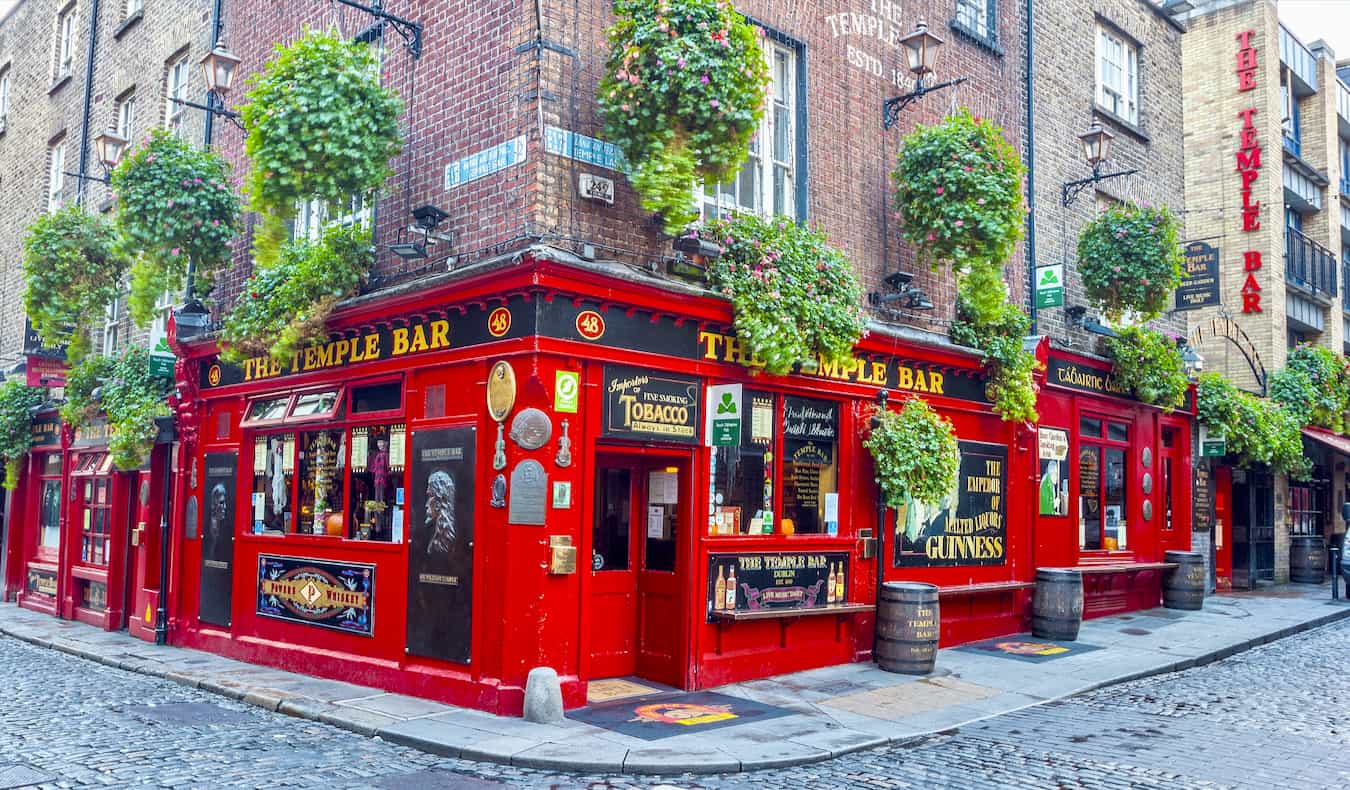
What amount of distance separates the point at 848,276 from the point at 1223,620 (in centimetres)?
898

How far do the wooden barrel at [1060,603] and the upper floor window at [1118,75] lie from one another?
8.18 meters

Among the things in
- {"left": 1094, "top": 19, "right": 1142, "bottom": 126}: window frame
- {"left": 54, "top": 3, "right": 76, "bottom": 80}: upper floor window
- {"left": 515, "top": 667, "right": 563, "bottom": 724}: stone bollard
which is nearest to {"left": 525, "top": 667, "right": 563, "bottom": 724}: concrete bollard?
{"left": 515, "top": 667, "right": 563, "bottom": 724}: stone bollard

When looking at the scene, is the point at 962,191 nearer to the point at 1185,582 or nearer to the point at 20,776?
the point at 1185,582

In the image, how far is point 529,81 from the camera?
9.97 m

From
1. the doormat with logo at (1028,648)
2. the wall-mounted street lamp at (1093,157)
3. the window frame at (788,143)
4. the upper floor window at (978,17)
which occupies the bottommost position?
the doormat with logo at (1028,648)

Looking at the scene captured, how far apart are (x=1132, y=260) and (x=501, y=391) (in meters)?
10.4

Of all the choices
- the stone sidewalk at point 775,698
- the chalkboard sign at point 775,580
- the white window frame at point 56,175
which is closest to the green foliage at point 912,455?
the chalkboard sign at point 775,580

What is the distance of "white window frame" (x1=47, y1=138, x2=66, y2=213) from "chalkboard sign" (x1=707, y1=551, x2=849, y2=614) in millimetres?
15467

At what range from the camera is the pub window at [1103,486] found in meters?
15.9

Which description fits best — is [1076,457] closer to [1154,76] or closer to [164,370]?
[1154,76]

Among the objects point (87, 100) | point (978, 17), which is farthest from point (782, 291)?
point (87, 100)

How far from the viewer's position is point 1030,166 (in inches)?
621

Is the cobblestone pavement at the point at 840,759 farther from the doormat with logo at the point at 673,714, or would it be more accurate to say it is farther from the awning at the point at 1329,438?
the awning at the point at 1329,438

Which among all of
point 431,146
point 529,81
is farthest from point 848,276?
point 431,146
